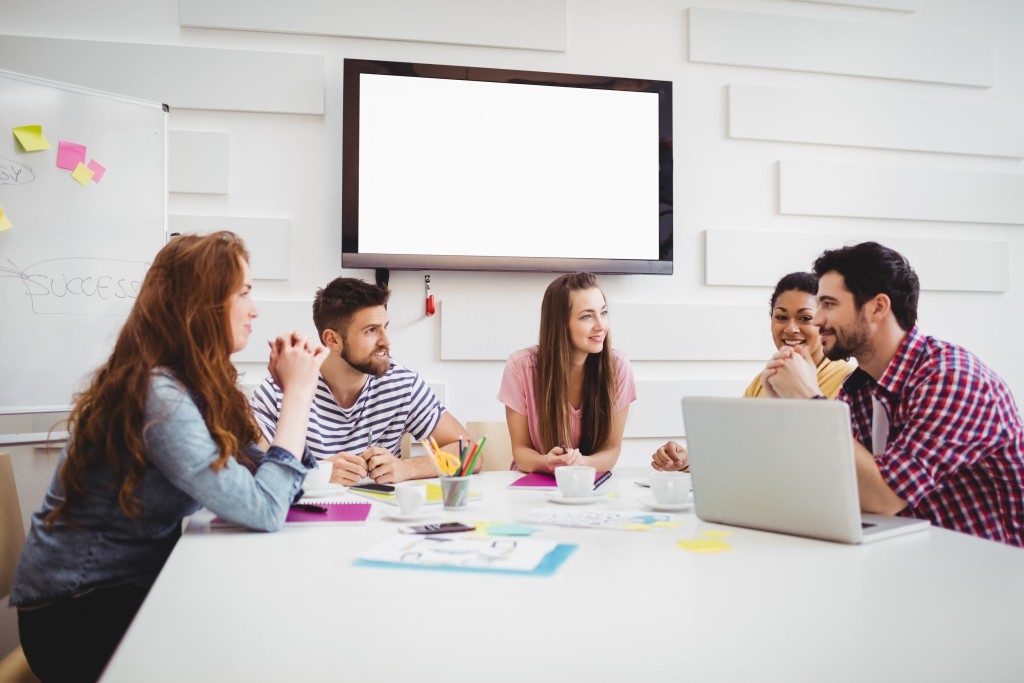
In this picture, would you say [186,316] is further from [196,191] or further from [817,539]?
[196,191]

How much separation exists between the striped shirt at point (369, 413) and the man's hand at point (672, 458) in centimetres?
78

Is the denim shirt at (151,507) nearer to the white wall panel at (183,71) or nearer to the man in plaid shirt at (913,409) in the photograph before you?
the man in plaid shirt at (913,409)

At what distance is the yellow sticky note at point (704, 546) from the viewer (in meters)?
1.26

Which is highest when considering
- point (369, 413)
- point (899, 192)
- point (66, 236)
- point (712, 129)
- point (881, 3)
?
point (881, 3)

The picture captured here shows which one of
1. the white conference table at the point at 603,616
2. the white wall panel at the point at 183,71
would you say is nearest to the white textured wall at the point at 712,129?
the white wall panel at the point at 183,71

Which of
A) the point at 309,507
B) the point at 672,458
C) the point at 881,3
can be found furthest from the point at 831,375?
the point at 881,3

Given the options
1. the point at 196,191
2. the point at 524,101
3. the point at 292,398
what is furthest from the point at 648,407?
the point at 292,398

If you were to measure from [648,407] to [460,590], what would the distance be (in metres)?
2.61

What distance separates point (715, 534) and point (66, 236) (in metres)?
2.35

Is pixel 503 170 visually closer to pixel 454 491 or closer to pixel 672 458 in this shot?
pixel 672 458

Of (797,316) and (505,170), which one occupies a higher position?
(505,170)

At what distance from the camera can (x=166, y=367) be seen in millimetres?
1457

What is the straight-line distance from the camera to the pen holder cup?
1643mm

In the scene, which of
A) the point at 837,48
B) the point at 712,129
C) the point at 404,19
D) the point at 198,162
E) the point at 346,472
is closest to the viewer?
the point at 346,472
